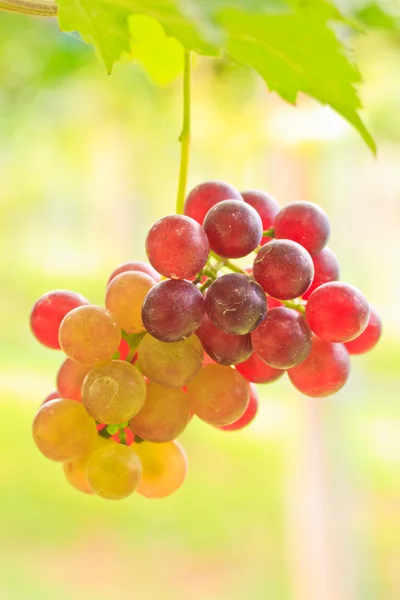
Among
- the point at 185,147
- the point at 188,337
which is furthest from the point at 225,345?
the point at 185,147

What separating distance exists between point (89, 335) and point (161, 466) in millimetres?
94

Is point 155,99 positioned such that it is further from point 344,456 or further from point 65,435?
point 65,435

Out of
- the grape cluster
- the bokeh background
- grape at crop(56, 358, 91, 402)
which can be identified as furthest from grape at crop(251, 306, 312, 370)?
the bokeh background

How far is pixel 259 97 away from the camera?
4.28 feet

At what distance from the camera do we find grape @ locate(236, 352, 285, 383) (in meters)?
0.39

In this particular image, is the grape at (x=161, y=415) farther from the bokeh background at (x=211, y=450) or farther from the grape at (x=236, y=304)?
the bokeh background at (x=211, y=450)

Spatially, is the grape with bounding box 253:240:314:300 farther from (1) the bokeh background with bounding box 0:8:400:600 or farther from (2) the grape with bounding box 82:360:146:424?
(1) the bokeh background with bounding box 0:8:400:600

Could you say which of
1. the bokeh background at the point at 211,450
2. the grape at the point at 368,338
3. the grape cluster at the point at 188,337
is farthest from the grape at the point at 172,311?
the bokeh background at the point at 211,450

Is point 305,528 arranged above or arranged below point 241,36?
below

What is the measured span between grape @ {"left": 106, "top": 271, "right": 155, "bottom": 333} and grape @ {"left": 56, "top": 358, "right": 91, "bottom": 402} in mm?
34

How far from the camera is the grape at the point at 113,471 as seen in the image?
1.21 ft

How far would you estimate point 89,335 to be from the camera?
0.36m

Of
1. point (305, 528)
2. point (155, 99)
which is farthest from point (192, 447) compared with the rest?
point (155, 99)

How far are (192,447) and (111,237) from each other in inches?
25.5
